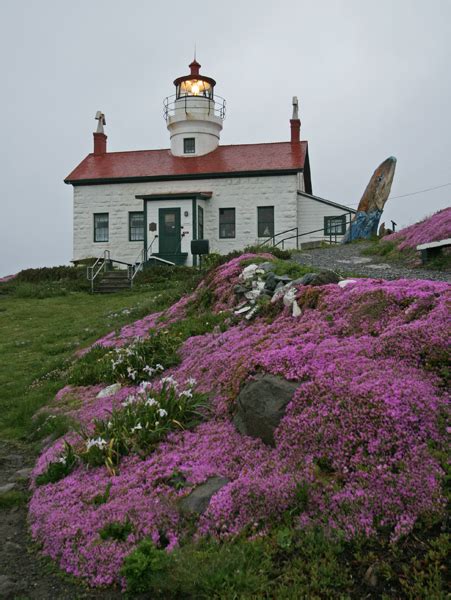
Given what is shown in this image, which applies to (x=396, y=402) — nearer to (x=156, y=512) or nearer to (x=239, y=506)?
(x=239, y=506)

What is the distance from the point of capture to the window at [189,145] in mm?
38188

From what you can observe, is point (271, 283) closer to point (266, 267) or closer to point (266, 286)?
point (266, 286)

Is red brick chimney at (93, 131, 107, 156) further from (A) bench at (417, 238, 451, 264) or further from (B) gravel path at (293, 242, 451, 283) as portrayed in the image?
(A) bench at (417, 238, 451, 264)

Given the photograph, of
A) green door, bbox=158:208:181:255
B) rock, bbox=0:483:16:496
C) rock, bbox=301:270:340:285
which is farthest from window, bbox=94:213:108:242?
rock, bbox=0:483:16:496

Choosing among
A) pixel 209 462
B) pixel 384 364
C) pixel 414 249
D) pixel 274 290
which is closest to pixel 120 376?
pixel 274 290

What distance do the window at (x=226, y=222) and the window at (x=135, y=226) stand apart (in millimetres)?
5039

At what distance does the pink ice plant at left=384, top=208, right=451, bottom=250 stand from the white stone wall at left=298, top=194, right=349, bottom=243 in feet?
39.2

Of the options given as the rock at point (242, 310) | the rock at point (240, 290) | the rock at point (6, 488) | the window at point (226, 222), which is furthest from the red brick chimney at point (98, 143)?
the rock at point (6, 488)

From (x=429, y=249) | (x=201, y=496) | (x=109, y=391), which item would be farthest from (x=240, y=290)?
(x=429, y=249)

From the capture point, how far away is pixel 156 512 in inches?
210

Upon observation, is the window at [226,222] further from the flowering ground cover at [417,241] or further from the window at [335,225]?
the flowering ground cover at [417,241]

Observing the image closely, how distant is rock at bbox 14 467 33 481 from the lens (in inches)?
288

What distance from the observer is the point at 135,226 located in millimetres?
36375

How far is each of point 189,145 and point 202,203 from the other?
5624 mm
